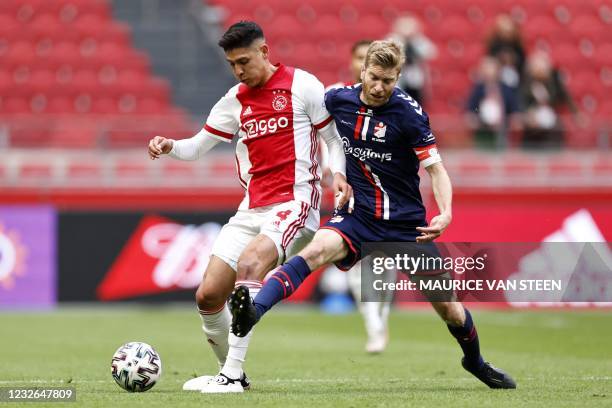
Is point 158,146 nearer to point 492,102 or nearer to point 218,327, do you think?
point 218,327

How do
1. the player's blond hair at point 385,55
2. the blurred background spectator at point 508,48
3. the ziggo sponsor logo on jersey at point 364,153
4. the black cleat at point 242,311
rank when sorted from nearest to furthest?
the black cleat at point 242,311, the player's blond hair at point 385,55, the ziggo sponsor logo on jersey at point 364,153, the blurred background spectator at point 508,48

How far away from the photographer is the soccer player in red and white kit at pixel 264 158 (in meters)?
6.86

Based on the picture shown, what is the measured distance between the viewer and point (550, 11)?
2277 centimetres

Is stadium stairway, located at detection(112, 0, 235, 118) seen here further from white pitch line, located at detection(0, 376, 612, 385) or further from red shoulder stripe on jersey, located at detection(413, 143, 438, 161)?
red shoulder stripe on jersey, located at detection(413, 143, 438, 161)

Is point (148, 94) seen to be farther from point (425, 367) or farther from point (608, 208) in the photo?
point (425, 367)

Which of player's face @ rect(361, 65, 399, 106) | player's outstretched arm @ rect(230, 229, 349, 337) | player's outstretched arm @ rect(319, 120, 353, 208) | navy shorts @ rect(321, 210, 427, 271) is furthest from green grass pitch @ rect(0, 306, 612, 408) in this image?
player's face @ rect(361, 65, 399, 106)

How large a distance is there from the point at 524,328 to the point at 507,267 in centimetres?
611

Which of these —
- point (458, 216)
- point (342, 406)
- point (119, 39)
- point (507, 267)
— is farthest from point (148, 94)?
point (342, 406)

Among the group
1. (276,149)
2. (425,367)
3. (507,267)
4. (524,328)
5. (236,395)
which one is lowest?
(524,328)

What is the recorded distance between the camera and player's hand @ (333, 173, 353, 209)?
6758mm

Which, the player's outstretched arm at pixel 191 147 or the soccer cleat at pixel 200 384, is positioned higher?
the player's outstretched arm at pixel 191 147

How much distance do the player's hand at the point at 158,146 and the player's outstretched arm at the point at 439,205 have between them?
160 cm

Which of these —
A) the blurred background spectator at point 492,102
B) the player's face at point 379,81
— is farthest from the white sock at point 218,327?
the blurred background spectator at point 492,102

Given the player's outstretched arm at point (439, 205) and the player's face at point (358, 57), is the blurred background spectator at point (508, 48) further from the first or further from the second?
the player's outstretched arm at point (439, 205)
